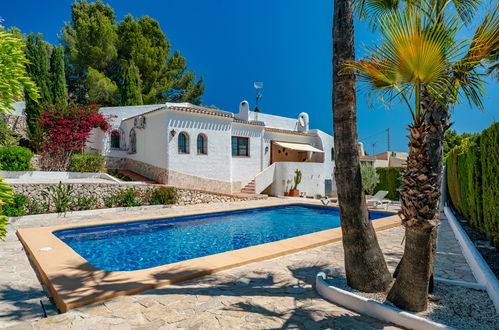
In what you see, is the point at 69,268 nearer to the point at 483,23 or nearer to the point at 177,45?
Result: the point at 483,23

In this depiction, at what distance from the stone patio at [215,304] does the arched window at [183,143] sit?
1674 cm

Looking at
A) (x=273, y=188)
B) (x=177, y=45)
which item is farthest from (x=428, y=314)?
(x=177, y=45)

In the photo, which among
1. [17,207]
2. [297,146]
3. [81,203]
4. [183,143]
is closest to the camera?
[17,207]

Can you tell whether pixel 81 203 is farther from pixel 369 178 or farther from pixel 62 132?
pixel 369 178

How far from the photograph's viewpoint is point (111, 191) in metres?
19.6

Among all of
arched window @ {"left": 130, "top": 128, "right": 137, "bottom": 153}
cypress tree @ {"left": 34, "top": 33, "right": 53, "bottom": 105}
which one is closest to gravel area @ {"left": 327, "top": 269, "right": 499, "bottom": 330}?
arched window @ {"left": 130, "top": 128, "right": 137, "bottom": 153}

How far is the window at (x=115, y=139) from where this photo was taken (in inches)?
1147

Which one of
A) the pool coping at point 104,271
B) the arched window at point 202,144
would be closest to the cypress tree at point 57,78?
the arched window at point 202,144

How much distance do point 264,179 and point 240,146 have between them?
4086 mm

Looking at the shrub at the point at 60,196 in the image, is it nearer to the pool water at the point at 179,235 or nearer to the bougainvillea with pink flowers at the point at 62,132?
the pool water at the point at 179,235

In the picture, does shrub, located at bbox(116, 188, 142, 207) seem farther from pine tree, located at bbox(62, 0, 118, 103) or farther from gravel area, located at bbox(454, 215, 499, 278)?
pine tree, located at bbox(62, 0, 118, 103)

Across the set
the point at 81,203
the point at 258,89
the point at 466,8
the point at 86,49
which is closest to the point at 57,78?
the point at 86,49

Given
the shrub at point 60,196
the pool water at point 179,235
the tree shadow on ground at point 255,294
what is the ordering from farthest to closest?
the shrub at point 60,196 < the pool water at point 179,235 < the tree shadow on ground at point 255,294

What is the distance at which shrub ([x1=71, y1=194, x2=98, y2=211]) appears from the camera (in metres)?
17.6
